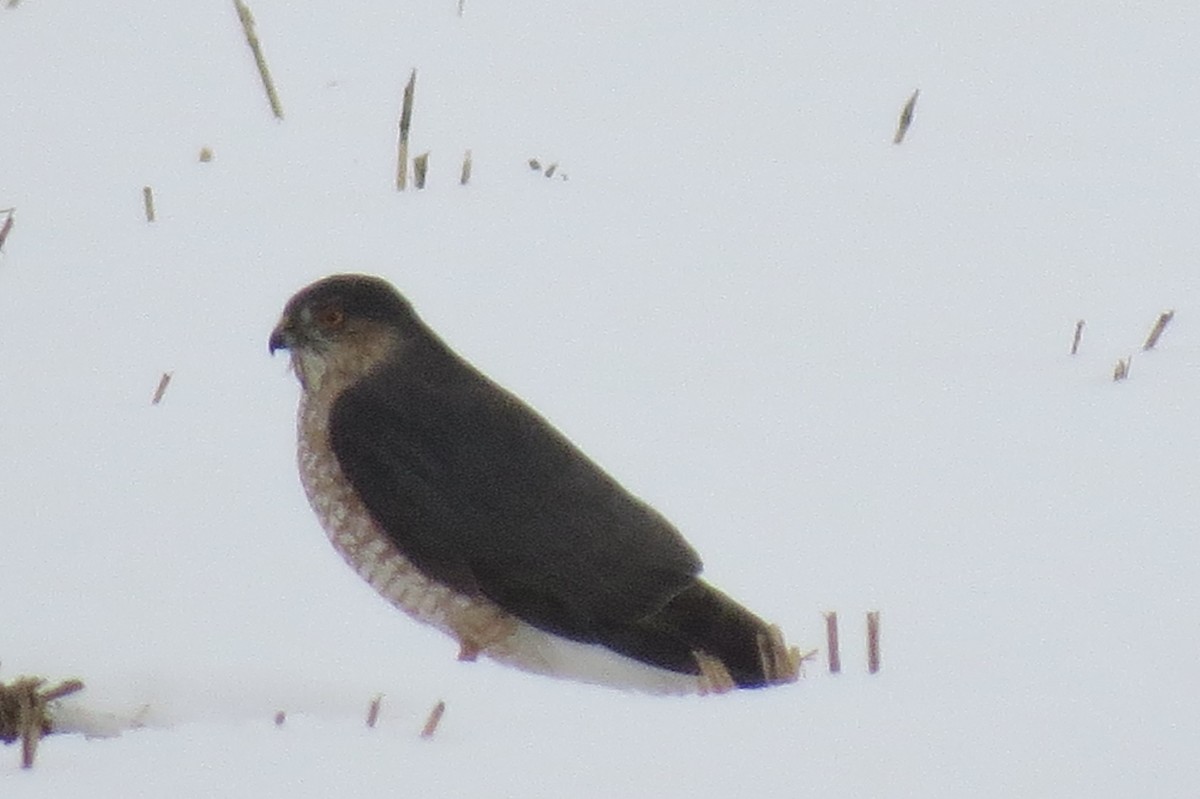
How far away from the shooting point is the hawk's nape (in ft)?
16.8

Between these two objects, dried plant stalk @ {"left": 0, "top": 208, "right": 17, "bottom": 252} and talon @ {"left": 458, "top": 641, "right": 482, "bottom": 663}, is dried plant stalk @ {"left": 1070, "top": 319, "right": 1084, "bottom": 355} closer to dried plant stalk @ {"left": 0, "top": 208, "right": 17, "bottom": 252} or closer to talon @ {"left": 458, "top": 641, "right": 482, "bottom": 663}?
talon @ {"left": 458, "top": 641, "right": 482, "bottom": 663}

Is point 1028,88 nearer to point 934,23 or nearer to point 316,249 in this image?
point 934,23

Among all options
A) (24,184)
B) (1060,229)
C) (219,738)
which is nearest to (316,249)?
(24,184)

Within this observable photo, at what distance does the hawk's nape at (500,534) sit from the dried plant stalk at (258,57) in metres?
2.40

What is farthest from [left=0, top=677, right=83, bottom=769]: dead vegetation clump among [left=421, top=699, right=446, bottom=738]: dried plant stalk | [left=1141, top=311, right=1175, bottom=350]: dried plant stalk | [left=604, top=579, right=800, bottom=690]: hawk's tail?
[left=1141, top=311, right=1175, bottom=350]: dried plant stalk

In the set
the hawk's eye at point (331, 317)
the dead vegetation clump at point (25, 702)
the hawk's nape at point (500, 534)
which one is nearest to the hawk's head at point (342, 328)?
the hawk's eye at point (331, 317)

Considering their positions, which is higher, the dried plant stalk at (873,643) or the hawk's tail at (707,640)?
the dried plant stalk at (873,643)

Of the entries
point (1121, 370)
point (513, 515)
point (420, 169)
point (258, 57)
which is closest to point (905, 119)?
point (420, 169)

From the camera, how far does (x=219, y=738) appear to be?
3.89m

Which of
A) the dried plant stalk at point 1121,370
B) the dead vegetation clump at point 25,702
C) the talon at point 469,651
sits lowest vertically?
the talon at point 469,651

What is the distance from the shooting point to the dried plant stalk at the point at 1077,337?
6.20m

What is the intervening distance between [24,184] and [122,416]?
5.11ft

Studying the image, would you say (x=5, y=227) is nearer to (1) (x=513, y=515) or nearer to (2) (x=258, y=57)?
(2) (x=258, y=57)

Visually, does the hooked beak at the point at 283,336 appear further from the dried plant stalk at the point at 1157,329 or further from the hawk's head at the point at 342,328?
the dried plant stalk at the point at 1157,329
